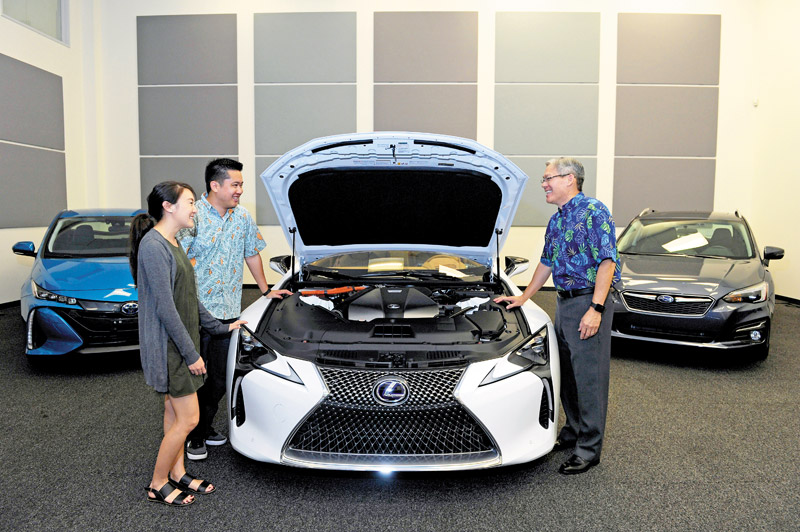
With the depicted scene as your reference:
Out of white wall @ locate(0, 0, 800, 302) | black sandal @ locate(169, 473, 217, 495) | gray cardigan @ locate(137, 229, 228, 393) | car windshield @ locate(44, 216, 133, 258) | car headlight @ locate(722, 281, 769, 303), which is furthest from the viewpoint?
Result: white wall @ locate(0, 0, 800, 302)

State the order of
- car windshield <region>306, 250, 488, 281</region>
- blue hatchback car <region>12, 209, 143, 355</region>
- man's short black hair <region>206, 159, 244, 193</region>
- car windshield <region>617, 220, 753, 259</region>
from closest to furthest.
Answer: man's short black hair <region>206, 159, 244, 193</region> → car windshield <region>306, 250, 488, 281</region> → blue hatchback car <region>12, 209, 143, 355</region> → car windshield <region>617, 220, 753, 259</region>

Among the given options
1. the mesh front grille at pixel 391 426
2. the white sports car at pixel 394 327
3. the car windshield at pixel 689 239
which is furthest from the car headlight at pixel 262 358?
the car windshield at pixel 689 239

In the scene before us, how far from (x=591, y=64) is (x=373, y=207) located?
7530 millimetres

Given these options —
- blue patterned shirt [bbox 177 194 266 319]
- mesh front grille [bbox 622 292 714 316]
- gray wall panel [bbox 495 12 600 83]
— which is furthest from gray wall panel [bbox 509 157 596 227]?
blue patterned shirt [bbox 177 194 266 319]

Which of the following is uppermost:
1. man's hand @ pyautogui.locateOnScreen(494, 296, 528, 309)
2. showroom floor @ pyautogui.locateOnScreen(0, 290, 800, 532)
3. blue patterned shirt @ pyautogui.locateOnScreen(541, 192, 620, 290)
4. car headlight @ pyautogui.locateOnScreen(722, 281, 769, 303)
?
blue patterned shirt @ pyautogui.locateOnScreen(541, 192, 620, 290)

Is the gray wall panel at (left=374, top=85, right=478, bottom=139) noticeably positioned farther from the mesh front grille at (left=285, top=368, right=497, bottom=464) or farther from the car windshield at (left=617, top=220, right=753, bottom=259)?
the mesh front grille at (left=285, top=368, right=497, bottom=464)

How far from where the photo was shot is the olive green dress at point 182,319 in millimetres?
2266

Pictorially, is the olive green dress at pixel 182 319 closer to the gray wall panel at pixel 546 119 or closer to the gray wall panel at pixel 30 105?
the gray wall panel at pixel 30 105

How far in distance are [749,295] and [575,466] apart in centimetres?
283

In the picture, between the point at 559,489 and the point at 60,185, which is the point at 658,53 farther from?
the point at 60,185

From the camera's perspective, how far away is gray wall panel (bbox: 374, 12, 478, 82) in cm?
924

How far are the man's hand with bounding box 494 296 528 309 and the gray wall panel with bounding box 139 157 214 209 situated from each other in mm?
7832

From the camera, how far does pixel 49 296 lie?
428 centimetres

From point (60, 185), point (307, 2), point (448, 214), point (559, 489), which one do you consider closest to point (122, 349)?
point (448, 214)
